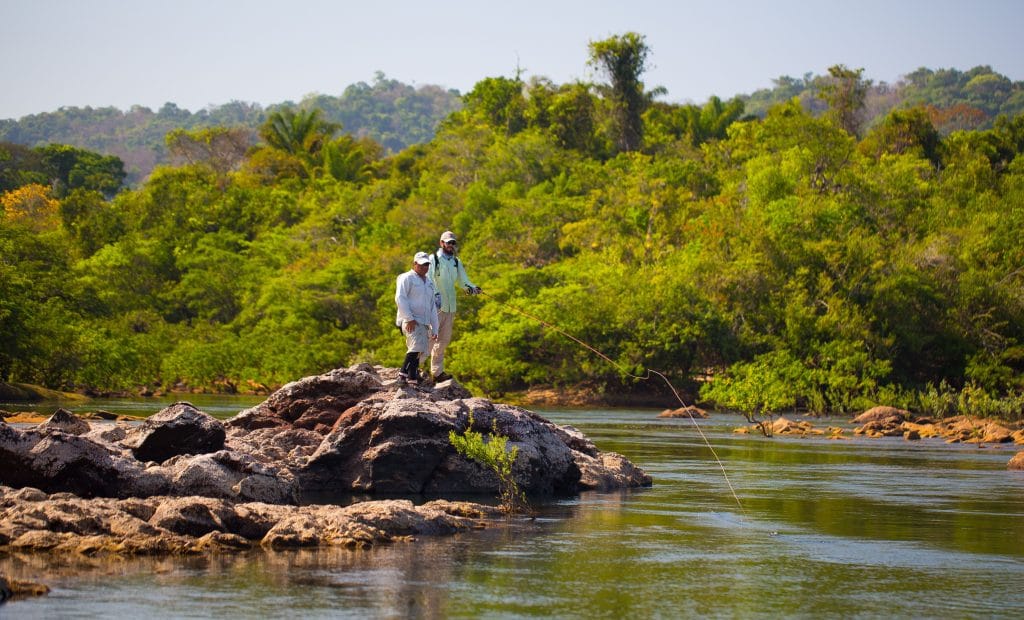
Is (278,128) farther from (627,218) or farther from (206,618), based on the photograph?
(206,618)

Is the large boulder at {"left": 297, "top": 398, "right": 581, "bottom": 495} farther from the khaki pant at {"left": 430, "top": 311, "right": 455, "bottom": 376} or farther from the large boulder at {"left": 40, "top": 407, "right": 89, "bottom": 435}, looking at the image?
the large boulder at {"left": 40, "top": 407, "right": 89, "bottom": 435}

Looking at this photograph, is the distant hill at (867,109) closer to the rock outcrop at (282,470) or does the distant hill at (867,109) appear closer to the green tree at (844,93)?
the green tree at (844,93)

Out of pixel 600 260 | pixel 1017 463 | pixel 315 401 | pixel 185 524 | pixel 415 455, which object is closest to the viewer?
pixel 185 524

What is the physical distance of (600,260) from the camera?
168 ft

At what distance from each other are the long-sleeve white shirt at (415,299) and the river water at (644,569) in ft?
9.60

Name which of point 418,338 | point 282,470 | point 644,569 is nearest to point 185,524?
point 282,470

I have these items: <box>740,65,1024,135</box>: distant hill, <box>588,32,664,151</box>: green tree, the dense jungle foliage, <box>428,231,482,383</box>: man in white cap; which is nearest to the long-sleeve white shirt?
<box>428,231,482,383</box>: man in white cap

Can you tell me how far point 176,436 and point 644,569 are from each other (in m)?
5.63

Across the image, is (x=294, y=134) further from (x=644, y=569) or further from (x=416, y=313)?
(x=644, y=569)

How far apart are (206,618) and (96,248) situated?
62064 mm

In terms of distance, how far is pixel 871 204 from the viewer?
166 feet

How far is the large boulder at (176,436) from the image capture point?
524 inches

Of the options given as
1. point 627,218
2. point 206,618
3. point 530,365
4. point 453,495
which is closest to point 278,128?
point 627,218

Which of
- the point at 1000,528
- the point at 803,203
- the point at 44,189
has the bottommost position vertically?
the point at 1000,528
